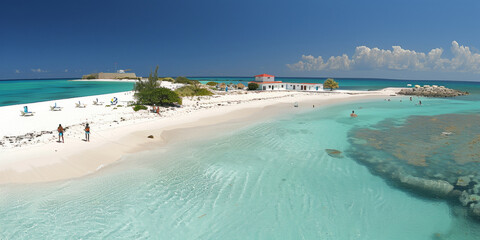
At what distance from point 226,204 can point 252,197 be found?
117 centimetres

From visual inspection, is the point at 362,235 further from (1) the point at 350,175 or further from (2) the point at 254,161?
(2) the point at 254,161

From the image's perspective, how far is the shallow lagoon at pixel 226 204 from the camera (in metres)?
8.10

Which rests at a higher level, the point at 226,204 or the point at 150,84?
the point at 150,84

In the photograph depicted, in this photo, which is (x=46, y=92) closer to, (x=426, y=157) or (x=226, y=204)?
(x=226, y=204)

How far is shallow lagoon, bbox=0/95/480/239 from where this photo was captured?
810 cm

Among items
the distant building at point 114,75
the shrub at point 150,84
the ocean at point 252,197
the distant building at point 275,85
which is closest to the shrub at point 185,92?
the shrub at point 150,84

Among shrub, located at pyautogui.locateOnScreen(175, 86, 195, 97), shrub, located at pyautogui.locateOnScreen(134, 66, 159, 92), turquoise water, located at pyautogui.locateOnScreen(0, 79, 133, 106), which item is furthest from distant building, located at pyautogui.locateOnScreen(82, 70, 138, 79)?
shrub, located at pyautogui.locateOnScreen(134, 66, 159, 92)

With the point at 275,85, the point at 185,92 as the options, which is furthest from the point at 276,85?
the point at 185,92

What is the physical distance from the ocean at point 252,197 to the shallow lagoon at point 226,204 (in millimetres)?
37

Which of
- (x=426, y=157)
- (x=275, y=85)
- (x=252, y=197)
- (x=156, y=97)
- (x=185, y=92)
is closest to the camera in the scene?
(x=252, y=197)

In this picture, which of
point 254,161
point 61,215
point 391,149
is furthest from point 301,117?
point 61,215

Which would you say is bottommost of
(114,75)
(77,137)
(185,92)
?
(77,137)

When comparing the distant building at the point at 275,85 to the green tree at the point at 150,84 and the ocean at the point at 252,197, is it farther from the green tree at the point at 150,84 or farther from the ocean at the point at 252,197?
the ocean at the point at 252,197

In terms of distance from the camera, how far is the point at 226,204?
9672 millimetres
